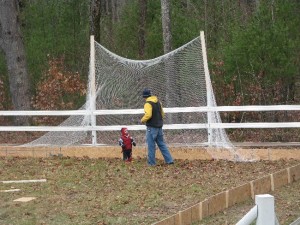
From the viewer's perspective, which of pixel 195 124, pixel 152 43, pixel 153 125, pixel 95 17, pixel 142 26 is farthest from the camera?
pixel 142 26

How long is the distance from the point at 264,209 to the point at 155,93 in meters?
10.9

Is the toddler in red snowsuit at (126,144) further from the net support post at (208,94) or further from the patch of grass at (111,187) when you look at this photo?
the net support post at (208,94)

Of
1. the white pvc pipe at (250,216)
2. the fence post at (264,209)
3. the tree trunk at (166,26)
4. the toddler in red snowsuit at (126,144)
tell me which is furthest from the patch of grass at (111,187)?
the tree trunk at (166,26)

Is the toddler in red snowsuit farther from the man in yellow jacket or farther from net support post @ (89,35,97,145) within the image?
net support post @ (89,35,97,145)

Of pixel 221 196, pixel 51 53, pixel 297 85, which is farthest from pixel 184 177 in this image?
pixel 51 53

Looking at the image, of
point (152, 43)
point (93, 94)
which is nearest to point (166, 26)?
point (152, 43)

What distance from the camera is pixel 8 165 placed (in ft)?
47.7

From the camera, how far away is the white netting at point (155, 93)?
14820 mm

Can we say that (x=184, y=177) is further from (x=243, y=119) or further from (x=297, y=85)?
(x=297, y=85)

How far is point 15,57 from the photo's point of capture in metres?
19.7

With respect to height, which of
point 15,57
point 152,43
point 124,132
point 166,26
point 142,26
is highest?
point 142,26

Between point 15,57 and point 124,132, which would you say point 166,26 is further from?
point 124,132

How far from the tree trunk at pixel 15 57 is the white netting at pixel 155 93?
4.03 metres

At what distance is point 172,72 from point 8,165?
4.21 meters
